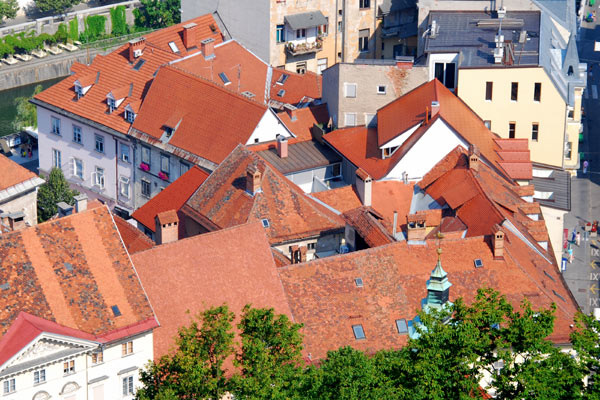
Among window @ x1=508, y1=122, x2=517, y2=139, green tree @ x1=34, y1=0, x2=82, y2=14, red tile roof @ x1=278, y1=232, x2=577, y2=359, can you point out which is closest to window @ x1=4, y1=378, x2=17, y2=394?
red tile roof @ x1=278, y1=232, x2=577, y2=359

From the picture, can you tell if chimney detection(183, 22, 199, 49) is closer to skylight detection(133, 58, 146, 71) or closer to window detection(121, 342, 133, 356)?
skylight detection(133, 58, 146, 71)

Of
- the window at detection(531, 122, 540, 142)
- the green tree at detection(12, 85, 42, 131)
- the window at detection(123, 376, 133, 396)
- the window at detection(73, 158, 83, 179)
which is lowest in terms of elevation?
the green tree at detection(12, 85, 42, 131)

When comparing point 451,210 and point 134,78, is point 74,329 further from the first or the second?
point 134,78

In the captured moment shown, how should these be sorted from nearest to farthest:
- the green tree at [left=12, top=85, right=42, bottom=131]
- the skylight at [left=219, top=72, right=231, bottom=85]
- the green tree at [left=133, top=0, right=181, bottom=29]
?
the skylight at [left=219, top=72, right=231, bottom=85]
the green tree at [left=12, top=85, right=42, bottom=131]
the green tree at [left=133, top=0, right=181, bottom=29]

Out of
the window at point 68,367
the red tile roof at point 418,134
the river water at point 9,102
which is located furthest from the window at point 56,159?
the window at point 68,367

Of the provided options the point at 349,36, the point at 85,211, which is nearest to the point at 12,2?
the point at 349,36

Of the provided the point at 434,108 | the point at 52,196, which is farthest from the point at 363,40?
the point at 52,196
